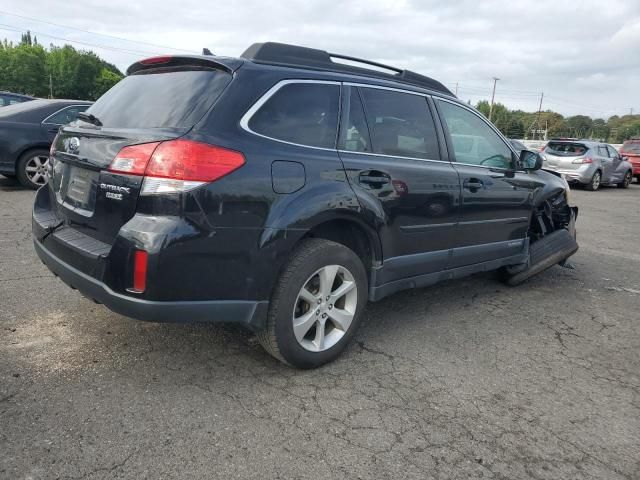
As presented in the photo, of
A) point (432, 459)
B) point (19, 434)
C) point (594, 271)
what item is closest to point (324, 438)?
point (432, 459)

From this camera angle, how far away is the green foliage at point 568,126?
8524 centimetres

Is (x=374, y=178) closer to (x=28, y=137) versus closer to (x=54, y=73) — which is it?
(x=28, y=137)

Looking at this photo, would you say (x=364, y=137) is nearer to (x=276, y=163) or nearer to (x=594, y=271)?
(x=276, y=163)

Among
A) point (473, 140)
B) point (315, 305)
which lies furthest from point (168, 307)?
point (473, 140)

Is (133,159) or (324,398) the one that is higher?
Answer: (133,159)

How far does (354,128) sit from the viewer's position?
3.34 metres

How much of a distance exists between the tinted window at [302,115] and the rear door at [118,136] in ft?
0.92

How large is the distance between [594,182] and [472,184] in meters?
14.4

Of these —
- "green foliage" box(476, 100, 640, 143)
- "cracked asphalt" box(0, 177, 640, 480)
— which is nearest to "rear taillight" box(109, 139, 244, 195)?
"cracked asphalt" box(0, 177, 640, 480)

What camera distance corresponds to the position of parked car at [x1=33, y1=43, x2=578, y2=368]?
2549mm

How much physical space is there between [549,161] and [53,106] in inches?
542

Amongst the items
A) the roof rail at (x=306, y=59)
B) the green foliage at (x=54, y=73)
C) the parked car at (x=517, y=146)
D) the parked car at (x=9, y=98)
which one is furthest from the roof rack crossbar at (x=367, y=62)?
the green foliage at (x=54, y=73)

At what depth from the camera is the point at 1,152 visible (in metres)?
8.01

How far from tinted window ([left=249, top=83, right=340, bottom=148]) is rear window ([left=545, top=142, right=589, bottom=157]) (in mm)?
A: 15017
